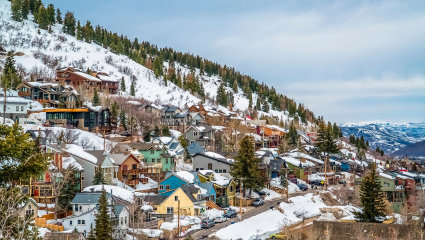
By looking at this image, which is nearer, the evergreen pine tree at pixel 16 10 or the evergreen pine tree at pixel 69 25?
the evergreen pine tree at pixel 16 10

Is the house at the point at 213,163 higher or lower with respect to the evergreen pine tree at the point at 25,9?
lower

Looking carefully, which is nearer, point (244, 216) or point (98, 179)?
point (98, 179)

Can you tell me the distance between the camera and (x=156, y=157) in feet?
230

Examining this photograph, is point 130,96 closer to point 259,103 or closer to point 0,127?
point 259,103

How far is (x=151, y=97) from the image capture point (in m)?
123

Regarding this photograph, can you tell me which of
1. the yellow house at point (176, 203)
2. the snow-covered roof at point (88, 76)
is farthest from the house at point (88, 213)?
the snow-covered roof at point (88, 76)

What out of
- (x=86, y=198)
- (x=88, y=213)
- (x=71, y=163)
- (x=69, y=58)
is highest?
(x=69, y=58)

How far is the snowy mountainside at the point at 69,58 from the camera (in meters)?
116

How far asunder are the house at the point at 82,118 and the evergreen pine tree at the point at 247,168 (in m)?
25.8

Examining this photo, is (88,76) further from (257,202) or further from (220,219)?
(220,219)

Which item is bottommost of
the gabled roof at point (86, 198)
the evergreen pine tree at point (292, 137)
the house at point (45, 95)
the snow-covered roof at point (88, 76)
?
the gabled roof at point (86, 198)

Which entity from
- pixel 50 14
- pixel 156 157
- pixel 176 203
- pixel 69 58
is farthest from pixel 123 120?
pixel 50 14

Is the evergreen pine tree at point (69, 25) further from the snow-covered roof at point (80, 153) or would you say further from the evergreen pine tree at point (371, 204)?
the evergreen pine tree at point (371, 204)

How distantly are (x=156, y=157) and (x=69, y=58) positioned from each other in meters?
65.4
